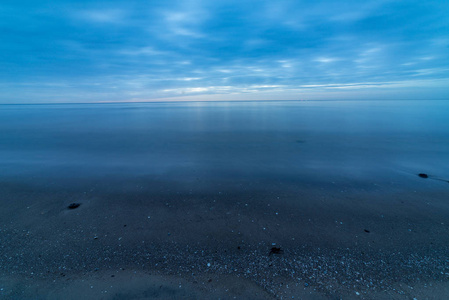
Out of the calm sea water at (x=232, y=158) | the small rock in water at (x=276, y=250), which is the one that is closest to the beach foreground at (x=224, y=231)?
the small rock in water at (x=276, y=250)

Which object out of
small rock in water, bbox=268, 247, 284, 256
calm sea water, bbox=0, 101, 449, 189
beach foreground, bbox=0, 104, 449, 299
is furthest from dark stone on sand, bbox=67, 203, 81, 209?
small rock in water, bbox=268, 247, 284, 256

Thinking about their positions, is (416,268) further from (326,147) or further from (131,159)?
(131,159)

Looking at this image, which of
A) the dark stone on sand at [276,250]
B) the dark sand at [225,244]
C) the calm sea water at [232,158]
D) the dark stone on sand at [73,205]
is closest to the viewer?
the dark sand at [225,244]

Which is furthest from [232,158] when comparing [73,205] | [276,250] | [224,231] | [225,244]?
[73,205]

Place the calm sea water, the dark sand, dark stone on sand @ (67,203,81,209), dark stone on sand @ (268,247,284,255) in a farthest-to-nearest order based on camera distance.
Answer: the calm sea water
dark stone on sand @ (67,203,81,209)
dark stone on sand @ (268,247,284,255)
the dark sand

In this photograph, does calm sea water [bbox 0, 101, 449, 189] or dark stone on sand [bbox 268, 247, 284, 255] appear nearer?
dark stone on sand [bbox 268, 247, 284, 255]

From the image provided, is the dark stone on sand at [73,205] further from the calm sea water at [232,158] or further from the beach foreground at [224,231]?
the calm sea water at [232,158]

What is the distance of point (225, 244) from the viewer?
4.88 m

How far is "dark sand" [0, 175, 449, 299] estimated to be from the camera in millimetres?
3818

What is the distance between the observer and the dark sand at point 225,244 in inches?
150

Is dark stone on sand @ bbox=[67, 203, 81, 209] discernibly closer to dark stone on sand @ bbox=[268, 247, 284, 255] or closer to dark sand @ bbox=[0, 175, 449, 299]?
dark sand @ bbox=[0, 175, 449, 299]

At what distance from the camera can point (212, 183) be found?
8.59 m

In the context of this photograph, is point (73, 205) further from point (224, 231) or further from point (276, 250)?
point (276, 250)

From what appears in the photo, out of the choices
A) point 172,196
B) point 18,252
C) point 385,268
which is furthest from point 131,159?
Answer: point 385,268
